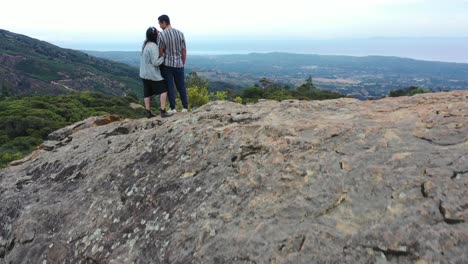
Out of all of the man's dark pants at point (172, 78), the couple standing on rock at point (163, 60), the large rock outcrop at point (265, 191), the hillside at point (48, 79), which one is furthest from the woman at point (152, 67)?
the hillside at point (48, 79)

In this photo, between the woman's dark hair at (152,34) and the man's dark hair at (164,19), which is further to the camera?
the woman's dark hair at (152,34)

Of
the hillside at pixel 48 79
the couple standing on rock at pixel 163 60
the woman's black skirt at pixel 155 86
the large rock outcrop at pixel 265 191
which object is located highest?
the couple standing on rock at pixel 163 60

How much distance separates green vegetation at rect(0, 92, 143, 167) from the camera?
49406 millimetres

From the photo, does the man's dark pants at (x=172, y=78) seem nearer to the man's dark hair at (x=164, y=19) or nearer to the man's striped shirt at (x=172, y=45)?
the man's striped shirt at (x=172, y=45)

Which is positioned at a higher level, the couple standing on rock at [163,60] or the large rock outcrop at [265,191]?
the couple standing on rock at [163,60]

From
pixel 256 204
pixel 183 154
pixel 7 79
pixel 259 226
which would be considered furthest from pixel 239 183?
pixel 7 79

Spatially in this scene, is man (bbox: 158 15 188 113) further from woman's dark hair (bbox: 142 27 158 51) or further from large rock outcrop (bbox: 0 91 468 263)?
large rock outcrop (bbox: 0 91 468 263)

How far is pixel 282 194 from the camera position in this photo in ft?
20.1

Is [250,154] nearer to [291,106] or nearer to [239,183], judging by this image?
[239,183]

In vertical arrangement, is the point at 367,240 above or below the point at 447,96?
Result: below

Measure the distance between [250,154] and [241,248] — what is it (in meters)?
2.30

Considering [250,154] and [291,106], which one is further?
[291,106]

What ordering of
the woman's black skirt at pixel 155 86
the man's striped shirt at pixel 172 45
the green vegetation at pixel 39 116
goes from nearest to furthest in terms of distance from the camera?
the man's striped shirt at pixel 172 45
the woman's black skirt at pixel 155 86
the green vegetation at pixel 39 116

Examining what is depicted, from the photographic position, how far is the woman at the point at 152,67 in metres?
10.8
